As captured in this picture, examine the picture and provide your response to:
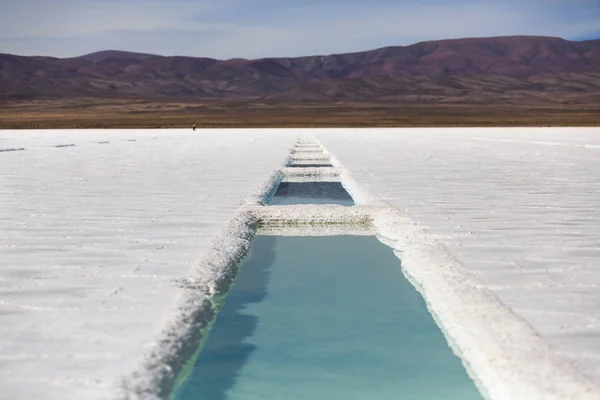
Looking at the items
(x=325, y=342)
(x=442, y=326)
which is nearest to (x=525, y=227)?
(x=442, y=326)

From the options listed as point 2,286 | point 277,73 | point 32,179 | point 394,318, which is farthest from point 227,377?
point 277,73

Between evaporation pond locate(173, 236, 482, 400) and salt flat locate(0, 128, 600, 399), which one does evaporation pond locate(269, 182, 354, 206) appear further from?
evaporation pond locate(173, 236, 482, 400)

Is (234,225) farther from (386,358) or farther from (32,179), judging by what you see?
(32,179)

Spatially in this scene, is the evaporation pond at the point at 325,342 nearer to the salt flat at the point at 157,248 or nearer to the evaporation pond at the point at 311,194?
the salt flat at the point at 157,248

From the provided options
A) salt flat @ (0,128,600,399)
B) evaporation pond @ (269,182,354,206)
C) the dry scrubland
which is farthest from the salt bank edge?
the dry scrubland

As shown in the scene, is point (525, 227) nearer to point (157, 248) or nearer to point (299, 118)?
point (157, 248)
